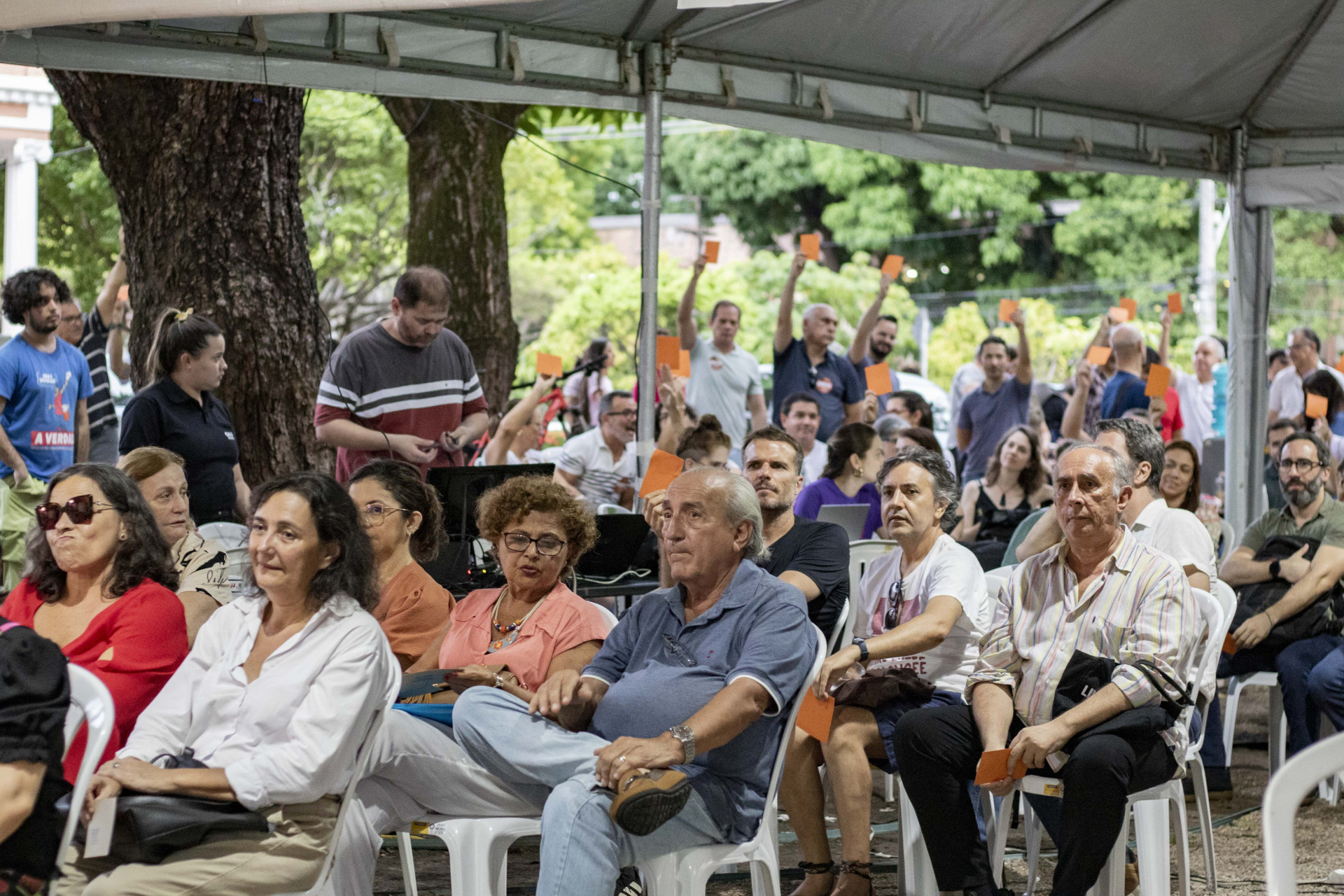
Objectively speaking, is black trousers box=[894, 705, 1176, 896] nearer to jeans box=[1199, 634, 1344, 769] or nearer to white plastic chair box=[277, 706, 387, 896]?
white plastic chair box=[277, 706, 387, 896]

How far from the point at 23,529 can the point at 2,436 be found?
0.39 m

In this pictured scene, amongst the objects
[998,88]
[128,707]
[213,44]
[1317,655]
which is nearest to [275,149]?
[213,44]

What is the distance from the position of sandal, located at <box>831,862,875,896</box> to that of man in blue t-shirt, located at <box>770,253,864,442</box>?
442cm

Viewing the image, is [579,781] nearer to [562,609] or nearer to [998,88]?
[562,609]

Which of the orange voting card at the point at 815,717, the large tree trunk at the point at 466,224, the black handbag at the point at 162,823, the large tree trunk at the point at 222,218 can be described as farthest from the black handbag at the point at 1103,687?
the large tree trunk at the point at 466,224

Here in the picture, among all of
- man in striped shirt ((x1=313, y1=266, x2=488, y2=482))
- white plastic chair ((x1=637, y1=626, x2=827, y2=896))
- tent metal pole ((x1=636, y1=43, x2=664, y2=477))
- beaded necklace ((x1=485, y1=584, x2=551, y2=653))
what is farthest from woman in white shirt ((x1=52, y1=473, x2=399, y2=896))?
tent metal pole ((x1=636, y1=43, x2=664, y2=477))

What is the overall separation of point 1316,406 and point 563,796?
6.65m

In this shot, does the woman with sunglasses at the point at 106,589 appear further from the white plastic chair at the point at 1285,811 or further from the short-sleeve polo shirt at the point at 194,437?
the white plastic chair at the point at 1285,811

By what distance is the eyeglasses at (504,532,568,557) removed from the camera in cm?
370

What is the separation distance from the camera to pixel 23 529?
19.2 feet

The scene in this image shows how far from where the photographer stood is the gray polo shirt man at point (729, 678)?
3.20 metres

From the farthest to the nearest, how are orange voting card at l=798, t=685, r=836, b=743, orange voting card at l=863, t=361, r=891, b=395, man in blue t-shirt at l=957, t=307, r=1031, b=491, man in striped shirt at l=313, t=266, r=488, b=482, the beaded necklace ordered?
man in blue t-shirt at l=957, t=307, r=1031, b=491
orange voting card at l=863, t=361, r=891, b=395
man in striped shirt at l=313, t=266, r=488, b=482
the beaded necklace
orange voting card at l=798, t=685, r=836, b=743

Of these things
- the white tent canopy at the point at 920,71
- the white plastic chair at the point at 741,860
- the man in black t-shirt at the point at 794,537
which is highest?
the white tent canopy at the point at 920,71

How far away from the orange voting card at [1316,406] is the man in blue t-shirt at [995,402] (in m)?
1.58
